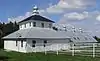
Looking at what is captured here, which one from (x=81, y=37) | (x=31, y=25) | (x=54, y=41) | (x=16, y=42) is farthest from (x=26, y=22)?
(x=81, y=37)

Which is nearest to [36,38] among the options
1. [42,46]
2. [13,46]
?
[42,46]

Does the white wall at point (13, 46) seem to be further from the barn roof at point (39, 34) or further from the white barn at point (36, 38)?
the barn roof at point (39, 34)

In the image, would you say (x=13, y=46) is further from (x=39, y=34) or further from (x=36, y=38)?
(x=36, y=38)

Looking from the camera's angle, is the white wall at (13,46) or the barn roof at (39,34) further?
the white wall at (13,46)

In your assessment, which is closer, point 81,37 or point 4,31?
point 81,37

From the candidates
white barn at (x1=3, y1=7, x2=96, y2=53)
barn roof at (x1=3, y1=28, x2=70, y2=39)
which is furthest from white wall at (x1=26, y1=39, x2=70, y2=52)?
barn roof at (x1=3, y1=28, x2=70, y2=39)

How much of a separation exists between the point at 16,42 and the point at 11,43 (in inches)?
129

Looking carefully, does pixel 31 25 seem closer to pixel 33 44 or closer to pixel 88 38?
pixel 33 44

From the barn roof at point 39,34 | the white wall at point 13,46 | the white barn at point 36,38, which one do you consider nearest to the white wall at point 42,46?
the white barn at point 36,38

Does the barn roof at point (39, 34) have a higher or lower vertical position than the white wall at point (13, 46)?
higher

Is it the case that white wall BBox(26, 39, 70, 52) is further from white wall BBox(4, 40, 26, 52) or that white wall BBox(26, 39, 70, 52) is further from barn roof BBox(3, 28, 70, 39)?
white wall BBox(4, 40, 26, 52)

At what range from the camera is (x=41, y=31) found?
4394 centimetres

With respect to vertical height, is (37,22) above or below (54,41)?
above

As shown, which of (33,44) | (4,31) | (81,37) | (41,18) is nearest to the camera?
(33,44)
